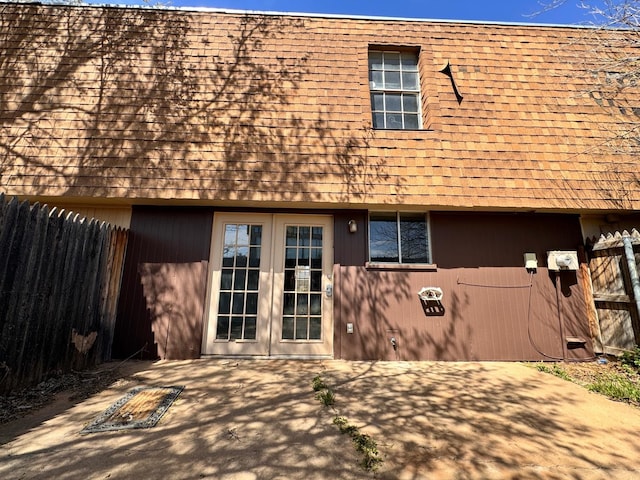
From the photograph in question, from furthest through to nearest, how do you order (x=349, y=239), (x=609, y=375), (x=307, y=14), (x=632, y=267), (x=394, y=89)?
(x=307, y=14) < (x=394, y=89) < (x=349, y=239) < (x=632, y=267) < (x=609, y=375)

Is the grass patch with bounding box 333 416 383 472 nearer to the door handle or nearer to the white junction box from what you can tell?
the door handle

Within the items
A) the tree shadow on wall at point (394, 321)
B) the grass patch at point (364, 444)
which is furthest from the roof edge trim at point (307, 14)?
the grass patch at point (364, 444)

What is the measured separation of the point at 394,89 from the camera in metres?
5.29

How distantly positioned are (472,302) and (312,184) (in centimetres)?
313

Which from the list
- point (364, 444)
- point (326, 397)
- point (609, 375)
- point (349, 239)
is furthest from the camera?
point (349, 239)

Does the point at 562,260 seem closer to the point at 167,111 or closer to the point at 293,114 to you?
the point at 293,114

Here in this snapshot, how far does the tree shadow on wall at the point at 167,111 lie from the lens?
4410 mm

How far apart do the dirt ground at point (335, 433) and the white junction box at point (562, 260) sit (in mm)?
1870

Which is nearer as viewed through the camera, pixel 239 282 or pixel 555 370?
pixel 555 370

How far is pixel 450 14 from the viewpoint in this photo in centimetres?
557

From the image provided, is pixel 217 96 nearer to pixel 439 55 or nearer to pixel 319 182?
pixel 319 182

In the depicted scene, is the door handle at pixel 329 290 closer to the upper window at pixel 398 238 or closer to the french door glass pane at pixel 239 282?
the upper window at pixel 398 238

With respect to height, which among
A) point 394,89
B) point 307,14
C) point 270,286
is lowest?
point 270,286

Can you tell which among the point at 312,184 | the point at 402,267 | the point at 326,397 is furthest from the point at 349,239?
the point at 326,397
